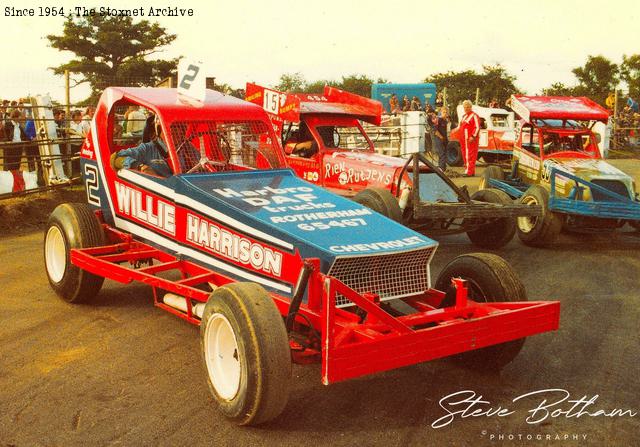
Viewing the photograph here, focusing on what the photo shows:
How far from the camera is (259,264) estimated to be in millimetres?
4727

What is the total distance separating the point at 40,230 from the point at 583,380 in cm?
805

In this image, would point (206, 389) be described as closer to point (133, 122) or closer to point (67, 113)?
point (133, 122)

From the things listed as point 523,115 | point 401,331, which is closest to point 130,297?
point 401,331

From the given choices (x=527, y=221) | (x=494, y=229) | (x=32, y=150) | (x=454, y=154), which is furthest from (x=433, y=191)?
(x=454, y=154)

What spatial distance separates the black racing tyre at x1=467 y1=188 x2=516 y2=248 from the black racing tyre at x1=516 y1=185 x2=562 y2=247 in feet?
1.54

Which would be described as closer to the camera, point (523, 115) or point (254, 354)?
point (254, 354)

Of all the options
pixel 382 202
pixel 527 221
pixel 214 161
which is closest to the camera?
pixel 214 161

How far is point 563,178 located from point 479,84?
151 ft

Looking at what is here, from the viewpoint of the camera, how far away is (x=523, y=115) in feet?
37.0

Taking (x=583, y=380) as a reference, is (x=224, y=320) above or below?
above

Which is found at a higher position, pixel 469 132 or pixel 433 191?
pixel 469 132

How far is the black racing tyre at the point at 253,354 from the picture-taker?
3.70 meters

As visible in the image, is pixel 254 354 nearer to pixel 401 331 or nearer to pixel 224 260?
pixel 401 331

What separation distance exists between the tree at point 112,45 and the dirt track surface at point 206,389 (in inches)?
1234
